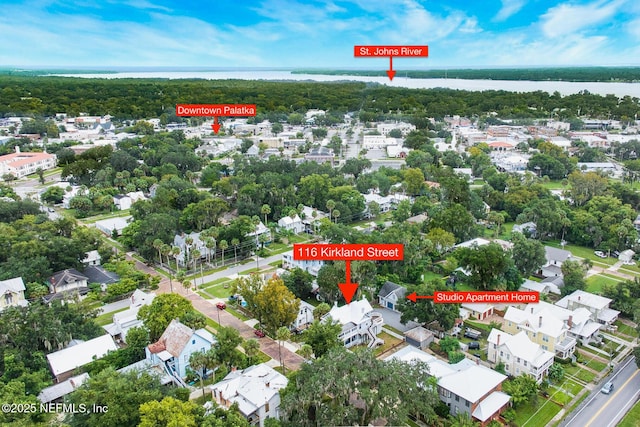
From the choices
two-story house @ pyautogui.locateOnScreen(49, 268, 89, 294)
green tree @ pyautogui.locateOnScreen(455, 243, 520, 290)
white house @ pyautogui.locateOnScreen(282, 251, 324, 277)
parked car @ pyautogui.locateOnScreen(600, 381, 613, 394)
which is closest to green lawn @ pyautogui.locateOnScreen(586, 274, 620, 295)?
green tree @ pyautogui.locateOnScreen(455, 243, 520, 290)

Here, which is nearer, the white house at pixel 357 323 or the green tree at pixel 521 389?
the green tree at pixel 521 389

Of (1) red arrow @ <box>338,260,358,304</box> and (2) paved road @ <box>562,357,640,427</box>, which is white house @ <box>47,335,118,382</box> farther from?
(2) paved road @ <box>562,357,640,427</box>

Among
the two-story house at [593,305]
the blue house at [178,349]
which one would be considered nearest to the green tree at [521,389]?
the two-story house at [593,305]

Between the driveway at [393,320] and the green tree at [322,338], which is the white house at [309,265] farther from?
the green tree at [322,338]

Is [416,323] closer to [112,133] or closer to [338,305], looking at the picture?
[338,305]

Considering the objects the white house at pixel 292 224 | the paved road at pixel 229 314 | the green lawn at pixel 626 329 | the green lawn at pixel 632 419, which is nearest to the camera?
the green lawn at pixel 632 419

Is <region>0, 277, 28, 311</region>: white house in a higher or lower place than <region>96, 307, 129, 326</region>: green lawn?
higher

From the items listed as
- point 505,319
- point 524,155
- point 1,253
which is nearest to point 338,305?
point 505,319
